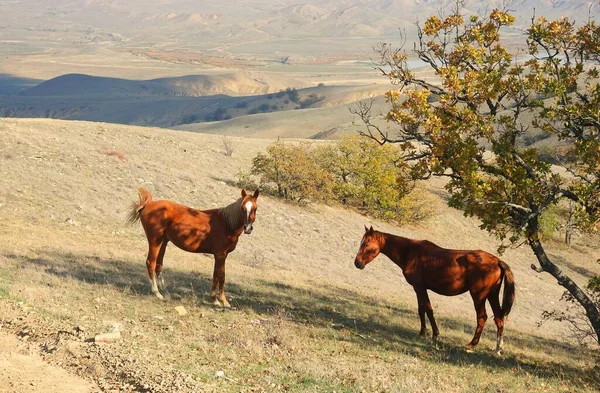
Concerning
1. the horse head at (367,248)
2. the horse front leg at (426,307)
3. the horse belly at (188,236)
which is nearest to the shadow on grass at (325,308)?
the horse front leg at (426,307)

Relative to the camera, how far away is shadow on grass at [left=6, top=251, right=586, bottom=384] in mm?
13398

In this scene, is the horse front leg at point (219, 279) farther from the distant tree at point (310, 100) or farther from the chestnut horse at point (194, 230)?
the distant tree at point (310, 100)

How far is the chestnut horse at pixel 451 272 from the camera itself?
13.8m

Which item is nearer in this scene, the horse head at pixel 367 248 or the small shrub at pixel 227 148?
the horse head at pixel 367 248

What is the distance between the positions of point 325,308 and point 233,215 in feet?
13.8

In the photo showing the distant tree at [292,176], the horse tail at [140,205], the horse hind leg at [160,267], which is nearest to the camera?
the horse tail at [140,205]

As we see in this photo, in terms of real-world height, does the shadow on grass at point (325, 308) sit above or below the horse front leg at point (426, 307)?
below

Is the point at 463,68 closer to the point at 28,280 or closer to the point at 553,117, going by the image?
the point at 553,117

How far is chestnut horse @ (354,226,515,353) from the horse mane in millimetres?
2876

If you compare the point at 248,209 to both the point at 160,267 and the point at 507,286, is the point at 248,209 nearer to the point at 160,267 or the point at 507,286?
the point at 160,267

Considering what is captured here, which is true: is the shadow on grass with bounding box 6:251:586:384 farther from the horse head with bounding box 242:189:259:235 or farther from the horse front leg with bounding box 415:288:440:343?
the horse head with bounding box 242:189:259:235

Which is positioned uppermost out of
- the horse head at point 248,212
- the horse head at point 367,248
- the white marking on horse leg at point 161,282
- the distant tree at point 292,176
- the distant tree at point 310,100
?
the horse head at point 248,212

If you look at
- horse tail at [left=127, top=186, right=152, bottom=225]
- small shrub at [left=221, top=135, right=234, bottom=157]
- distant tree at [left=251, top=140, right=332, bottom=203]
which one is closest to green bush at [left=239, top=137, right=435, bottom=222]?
distant tree at [left=251, top=140, right=332, bottom=203]

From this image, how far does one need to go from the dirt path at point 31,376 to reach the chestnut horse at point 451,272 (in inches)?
256
